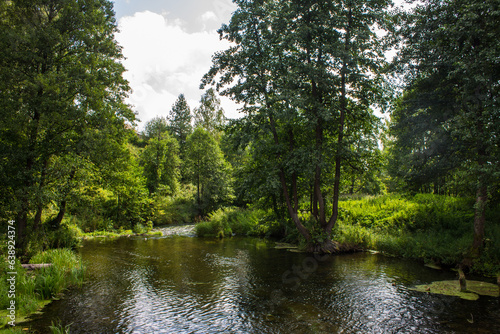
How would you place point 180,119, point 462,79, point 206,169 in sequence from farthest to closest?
1. point 180,119
2. point 206,169
3. point 462,79

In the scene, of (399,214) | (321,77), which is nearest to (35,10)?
(321,77)

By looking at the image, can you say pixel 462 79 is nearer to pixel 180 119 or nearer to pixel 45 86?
pixel 45 86

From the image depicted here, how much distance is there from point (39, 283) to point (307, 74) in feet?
47.9

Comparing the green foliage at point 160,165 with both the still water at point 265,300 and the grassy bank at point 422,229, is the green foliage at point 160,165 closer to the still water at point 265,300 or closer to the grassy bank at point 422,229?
the still water at point 265,300

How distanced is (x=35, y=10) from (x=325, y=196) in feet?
64.3

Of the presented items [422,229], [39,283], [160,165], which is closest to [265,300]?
[39,283]

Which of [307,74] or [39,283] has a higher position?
[307,74]

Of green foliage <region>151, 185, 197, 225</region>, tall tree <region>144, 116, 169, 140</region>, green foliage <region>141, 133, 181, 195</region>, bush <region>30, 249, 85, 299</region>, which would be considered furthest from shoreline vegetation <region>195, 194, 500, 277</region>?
tall tree <region>144, 116, 169, 140</region>

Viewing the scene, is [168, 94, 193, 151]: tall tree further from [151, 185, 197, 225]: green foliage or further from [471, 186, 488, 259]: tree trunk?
[471, 186, 488, 259]: tree trunk

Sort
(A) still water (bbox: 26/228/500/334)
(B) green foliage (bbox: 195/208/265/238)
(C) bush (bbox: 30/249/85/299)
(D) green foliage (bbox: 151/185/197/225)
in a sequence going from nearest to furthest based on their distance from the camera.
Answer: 1. (A) still water (bbox: 26/228/500/334)
2. (C) bush (bbox: 30/249/85/299)
3. (B) green foliage (bbox: 195/208/265/238)
4. (D) green foliage (bbox: 151/185/197/225)

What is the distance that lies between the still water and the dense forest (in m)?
3.34

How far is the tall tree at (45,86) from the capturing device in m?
12.3

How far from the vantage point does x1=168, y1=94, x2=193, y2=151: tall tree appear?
72.5 meters

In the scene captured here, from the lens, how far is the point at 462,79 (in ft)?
37.7
